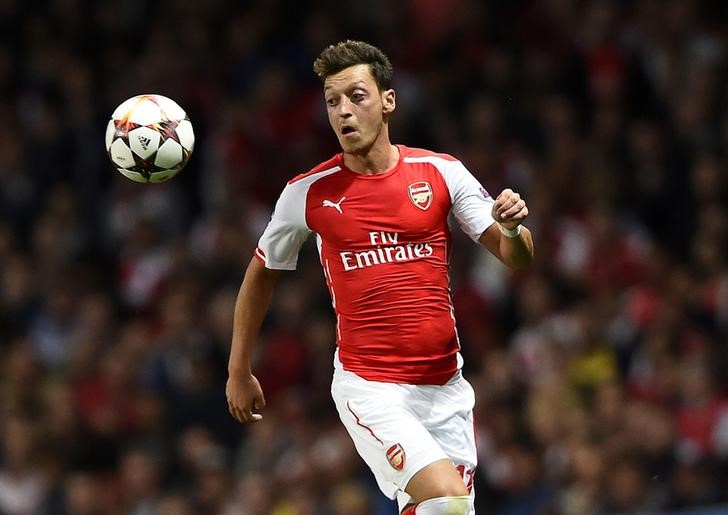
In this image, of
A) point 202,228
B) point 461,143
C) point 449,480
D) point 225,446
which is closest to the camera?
point 449,480

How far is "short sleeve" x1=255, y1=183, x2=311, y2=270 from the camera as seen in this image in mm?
6680

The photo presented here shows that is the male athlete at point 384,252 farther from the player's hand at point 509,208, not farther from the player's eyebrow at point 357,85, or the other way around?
the player's hand at point 509,208

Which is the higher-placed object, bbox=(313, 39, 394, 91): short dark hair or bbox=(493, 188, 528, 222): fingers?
bbox=(313, 39, 394, 91): short dark hair

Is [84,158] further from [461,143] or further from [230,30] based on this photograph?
[461,143]

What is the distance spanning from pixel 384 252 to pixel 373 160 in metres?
0.44

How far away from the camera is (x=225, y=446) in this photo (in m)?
11.9

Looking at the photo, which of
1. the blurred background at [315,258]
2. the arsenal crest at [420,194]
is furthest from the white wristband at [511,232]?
the blurred background at [315,258]

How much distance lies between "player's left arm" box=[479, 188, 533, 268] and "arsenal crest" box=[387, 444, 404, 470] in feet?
3.26

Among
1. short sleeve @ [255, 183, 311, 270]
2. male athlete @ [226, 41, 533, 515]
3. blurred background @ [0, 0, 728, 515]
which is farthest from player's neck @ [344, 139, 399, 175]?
blurred background @ [0, 0, 728, 515]

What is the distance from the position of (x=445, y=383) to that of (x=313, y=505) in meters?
4.22

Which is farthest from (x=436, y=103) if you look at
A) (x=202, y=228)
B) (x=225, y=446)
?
(x=225, y=446)

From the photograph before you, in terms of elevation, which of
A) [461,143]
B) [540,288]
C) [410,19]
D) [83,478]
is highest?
[410,19]

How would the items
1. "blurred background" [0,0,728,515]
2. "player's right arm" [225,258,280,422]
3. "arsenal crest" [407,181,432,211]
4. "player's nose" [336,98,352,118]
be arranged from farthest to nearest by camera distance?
"blurred background" [0,0,728,515] → "player's right arm" [225,258,280,422] → "arsenal crest" [407,181,432,211] → "player's nose" [336,98,352,118]

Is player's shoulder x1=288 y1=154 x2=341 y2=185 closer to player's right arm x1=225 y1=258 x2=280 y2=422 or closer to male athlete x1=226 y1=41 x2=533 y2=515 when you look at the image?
male athlete x1=226 y1=41 x2=533 y2=515
